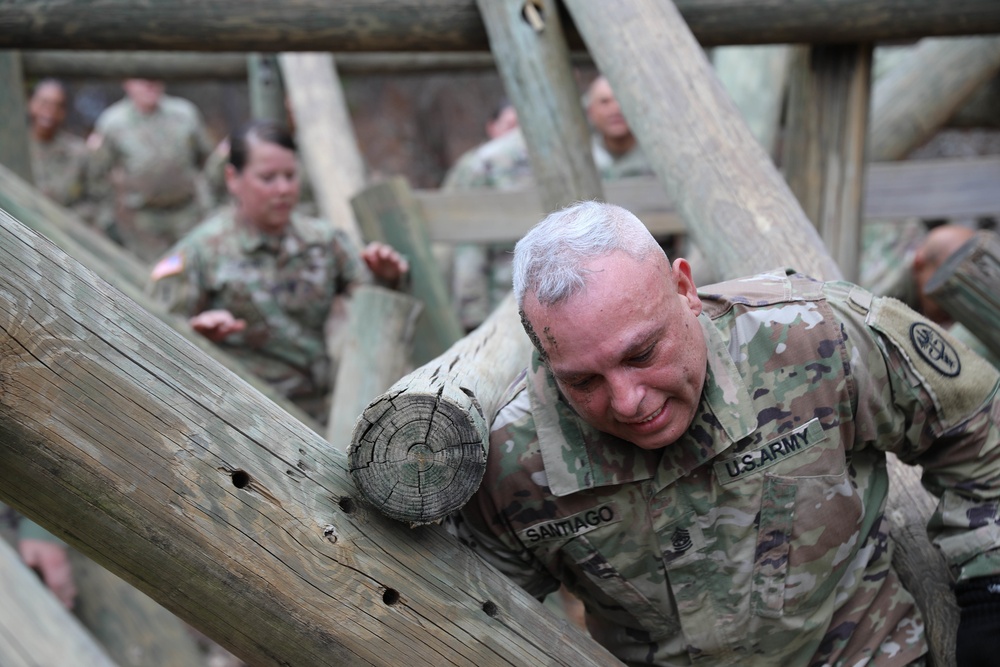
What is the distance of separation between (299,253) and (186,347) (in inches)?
117

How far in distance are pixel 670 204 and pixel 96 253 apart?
2.41 m

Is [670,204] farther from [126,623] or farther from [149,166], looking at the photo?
[149,166]

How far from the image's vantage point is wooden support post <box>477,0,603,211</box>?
3105 mm

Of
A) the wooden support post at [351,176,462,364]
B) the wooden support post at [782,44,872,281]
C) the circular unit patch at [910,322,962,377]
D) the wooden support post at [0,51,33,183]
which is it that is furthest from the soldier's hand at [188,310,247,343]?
the circular unit patch at [910,322,962,377]

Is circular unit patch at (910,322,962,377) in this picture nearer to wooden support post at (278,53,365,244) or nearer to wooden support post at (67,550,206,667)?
wooden support post at (67,550,206,667)

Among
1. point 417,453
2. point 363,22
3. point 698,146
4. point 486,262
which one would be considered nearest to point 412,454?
point 417,453

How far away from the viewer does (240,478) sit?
5.08ft

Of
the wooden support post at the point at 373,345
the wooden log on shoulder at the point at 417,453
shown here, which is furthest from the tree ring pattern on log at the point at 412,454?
the wooden support post at the point at 373,345

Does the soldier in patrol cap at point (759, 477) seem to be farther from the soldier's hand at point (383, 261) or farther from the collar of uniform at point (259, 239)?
the collar of uniform at point (259, 239)

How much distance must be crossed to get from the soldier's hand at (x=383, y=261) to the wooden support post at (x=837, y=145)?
1.37 metres

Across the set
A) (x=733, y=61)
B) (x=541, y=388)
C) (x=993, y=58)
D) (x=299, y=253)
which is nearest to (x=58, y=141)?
(x=299, y=253)

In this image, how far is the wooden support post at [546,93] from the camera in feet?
10.2

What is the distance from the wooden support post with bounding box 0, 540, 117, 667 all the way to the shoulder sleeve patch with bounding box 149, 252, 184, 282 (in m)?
1.22

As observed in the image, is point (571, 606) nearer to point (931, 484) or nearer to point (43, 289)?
point (931, 484)
